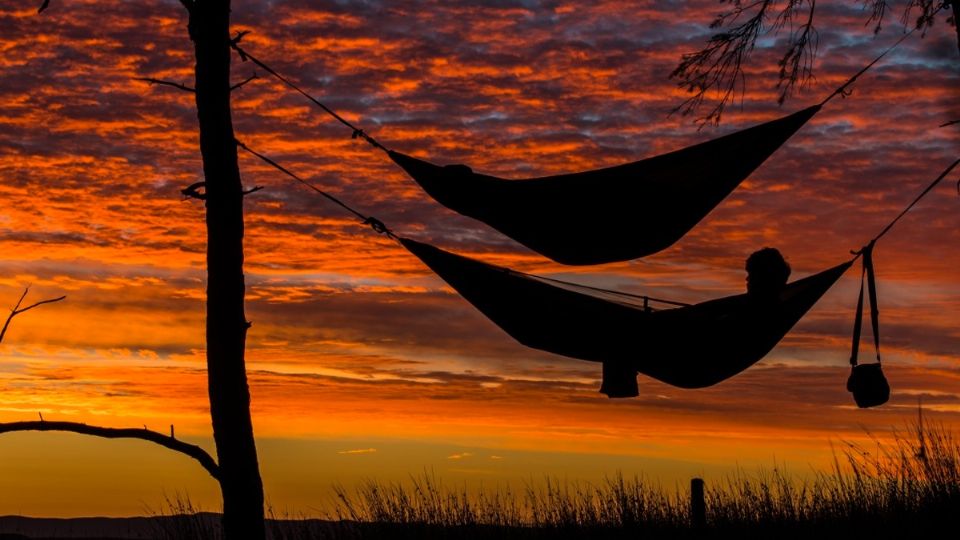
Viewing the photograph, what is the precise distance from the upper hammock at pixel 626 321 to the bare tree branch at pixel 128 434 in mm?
1275

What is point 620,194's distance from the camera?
4.45m

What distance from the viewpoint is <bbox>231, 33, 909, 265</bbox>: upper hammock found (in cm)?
443

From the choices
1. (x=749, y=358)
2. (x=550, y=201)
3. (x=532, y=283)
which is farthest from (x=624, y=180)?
(x=749, y=358)

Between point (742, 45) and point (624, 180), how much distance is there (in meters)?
2.90

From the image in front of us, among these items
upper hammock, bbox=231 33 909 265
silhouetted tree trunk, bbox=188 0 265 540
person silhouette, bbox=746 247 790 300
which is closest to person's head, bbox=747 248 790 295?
person silhouette, bbox=746 247 790 300

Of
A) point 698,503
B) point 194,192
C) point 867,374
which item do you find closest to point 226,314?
point 194,192

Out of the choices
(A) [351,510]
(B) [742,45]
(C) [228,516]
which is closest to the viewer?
(C) [228,516]

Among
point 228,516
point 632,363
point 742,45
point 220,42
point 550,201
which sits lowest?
point 228,516

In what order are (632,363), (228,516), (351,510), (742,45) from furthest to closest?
(351,510), (742,45), (632,363), (228,516)

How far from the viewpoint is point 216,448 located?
4328 mm

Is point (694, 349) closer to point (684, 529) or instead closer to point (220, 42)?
point (220, 42)

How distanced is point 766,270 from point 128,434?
10.0 ft

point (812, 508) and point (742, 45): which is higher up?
point (742, 45)

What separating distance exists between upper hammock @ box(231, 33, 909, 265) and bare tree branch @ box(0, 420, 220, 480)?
1.56 meters
